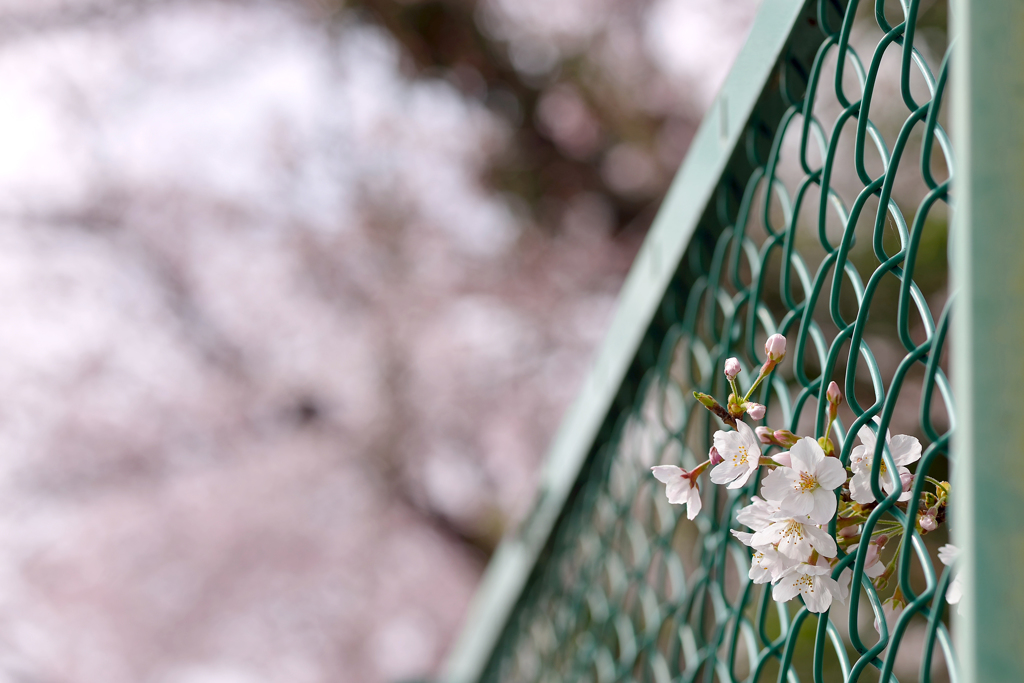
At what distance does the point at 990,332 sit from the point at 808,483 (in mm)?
139

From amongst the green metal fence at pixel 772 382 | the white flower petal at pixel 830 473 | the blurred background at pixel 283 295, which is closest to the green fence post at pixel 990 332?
the green metal fence at pixel 772 382

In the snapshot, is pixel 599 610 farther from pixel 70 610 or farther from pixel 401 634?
pixel 70 610

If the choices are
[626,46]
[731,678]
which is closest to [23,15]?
[626,46]

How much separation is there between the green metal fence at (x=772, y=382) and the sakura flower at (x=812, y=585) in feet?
0.05

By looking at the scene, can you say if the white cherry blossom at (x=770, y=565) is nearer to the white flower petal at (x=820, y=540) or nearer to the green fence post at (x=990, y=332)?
the white flower petal at (x=820, y=540)

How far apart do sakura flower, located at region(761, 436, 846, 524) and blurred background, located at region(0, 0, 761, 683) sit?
3044 mm

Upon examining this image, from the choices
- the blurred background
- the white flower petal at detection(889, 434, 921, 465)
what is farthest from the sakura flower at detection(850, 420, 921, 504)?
the blurred background

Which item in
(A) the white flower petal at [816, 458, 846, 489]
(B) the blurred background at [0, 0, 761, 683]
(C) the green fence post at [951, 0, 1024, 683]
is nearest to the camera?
(C) the green fence post at [951, 0, 1024, 683]

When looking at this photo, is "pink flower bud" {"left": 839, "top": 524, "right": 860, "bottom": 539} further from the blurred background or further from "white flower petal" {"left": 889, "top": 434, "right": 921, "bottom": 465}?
the blurred background

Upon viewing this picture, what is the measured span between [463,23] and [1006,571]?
134 inches

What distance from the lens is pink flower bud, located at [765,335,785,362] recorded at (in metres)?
0.38

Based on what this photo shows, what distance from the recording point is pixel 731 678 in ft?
1.73

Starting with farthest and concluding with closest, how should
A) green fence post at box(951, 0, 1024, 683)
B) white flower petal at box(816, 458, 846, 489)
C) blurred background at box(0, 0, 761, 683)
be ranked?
blurred background at box(0, 0, 761, 683) → white flower petal at box(816, 458, 846, 489) → green fence post at box(951, 0, 1024, 683)

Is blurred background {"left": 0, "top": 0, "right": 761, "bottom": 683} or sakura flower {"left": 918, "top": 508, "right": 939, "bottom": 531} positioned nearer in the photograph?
sakura flower {"left": 918, "top": 508, "right": 939, "bottom": 531}
